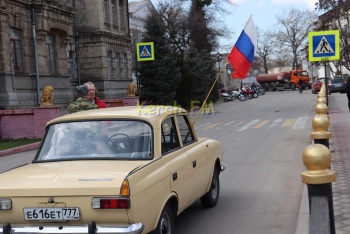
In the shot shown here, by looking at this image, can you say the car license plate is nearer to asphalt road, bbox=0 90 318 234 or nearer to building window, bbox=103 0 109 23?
asphalt road, bbox=0 90 318 234

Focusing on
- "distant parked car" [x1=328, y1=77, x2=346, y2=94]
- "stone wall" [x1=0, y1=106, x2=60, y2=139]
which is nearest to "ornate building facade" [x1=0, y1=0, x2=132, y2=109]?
"stone wall" [x1=0, y1=106, x2=60, y2=139]

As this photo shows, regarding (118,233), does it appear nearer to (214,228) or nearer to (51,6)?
(214,228)

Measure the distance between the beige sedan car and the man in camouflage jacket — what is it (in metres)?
1.36

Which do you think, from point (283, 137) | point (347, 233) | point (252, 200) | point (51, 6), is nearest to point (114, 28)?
point (51, 6)

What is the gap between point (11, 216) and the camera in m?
3.98

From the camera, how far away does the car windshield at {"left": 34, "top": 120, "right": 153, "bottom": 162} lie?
15.6 ft

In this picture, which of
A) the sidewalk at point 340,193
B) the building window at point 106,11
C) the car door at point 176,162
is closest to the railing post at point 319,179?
the car door at point 176,162

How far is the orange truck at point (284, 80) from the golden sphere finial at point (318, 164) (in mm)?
69409

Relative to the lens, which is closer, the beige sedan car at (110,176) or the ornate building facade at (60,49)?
the beige sedan car at (110,176)

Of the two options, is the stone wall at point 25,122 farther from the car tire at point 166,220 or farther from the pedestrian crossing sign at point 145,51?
the car tire at point 166,220

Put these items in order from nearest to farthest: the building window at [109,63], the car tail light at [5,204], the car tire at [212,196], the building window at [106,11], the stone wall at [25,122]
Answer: the car tail light at [5,204]
the car tire at [212,196]
the stone wall at [25,122]
the building window at [109,63]
the building window at [106,11]

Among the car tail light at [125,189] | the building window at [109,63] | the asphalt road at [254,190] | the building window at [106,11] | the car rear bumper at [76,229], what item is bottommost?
the asphalt road at [254,190]

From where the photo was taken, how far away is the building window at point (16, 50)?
23094 millimetres

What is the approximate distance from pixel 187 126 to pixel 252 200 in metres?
1.73
